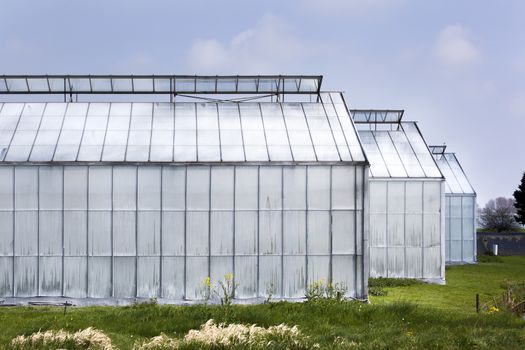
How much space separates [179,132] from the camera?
2833 cm

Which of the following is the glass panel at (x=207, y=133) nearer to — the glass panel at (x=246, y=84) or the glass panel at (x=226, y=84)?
the glass panel at (x=226, y=84)

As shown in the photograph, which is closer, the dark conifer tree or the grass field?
the grass field

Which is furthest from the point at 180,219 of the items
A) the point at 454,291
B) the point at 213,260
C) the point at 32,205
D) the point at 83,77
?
the point at 454,291

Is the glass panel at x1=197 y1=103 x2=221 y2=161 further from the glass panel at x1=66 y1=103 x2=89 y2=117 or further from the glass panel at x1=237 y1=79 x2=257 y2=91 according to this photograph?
the glass panel at x1=66 y1=103 x2=89 y2=117

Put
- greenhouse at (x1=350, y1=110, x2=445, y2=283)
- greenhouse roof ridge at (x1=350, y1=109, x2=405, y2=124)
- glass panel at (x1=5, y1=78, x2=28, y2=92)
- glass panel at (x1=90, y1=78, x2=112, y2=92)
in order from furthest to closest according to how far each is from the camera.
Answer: greenhouse roof ridge at (x1=350, y1=109, x2=405, y2=124), greenhouse at (x1=350, y1=110, x2=445, y2=283), glass panel at (x1=90, y1=78, x2=112, y2=92), glass panel at (x1=5, y1=78, x2=28, y2=92)

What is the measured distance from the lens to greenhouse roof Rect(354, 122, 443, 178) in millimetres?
36594

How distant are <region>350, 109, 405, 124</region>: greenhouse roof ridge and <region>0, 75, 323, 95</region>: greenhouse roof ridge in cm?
1151

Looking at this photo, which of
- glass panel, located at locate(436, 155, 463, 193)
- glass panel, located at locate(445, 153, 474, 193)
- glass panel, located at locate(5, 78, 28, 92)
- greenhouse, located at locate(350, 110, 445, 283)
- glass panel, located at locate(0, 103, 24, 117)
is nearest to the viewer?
glass panel, located at locate(0, 103, 24, 117)

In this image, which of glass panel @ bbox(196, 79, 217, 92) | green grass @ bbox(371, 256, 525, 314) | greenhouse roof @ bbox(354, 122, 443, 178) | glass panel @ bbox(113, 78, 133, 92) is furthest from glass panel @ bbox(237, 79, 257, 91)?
green grass @ bbox(371, 256, 525, 314)

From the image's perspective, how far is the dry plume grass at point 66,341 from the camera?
15.0 m

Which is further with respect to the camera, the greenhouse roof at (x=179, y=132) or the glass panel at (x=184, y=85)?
the glass panel at (x=184, y=85)

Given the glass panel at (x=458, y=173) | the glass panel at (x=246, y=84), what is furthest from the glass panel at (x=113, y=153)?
the glass panel at (x=458, y=173)

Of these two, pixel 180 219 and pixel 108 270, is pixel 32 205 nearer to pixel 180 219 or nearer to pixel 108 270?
pixel 108 270

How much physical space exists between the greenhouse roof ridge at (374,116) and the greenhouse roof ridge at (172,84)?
11.5 metres
